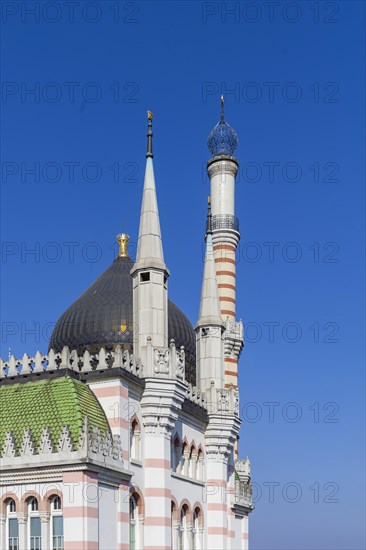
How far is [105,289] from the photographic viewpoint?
1777 inches

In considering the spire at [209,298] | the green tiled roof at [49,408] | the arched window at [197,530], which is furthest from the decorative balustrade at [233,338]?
the green tiled roof at [49,408]

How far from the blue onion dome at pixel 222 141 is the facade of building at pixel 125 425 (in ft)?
56.0

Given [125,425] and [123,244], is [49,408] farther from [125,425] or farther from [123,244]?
[123,244]

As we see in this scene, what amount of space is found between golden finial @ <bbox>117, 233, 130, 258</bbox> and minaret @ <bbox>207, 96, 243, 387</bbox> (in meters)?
11.7

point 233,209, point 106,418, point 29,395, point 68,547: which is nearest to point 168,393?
point 106,418

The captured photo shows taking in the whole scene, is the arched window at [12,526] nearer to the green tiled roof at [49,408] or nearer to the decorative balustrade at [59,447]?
the decorative balustrade at [59,447]

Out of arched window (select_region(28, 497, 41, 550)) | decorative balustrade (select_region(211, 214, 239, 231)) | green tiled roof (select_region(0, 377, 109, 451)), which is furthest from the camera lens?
decorative balustrade (select_region(211, 214, 239, 231))

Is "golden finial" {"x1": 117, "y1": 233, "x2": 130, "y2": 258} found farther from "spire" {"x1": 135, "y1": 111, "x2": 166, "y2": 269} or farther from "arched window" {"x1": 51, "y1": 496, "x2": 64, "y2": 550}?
"arched window" {"x1": 51, "y1": 496, "x2": 64, "y2": 550}

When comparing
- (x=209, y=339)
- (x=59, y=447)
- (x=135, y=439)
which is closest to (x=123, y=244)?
(x=209, y=339)

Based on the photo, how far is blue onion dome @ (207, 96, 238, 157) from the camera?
63531 mm

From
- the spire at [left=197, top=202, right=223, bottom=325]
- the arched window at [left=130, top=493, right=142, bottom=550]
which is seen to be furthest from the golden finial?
the arched window at [left=130, top=493, right=142, bottom=550]

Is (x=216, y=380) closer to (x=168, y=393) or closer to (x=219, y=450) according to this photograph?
(x=219, y=450)

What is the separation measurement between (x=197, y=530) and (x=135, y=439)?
27.3 feet

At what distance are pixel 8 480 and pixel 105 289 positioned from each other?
52.1 ft
